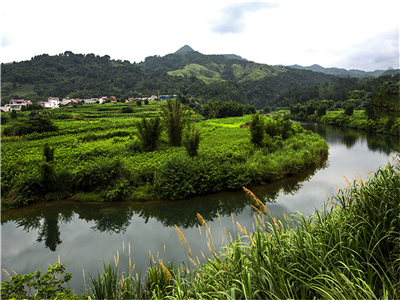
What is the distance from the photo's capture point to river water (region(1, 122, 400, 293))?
8.13 meters

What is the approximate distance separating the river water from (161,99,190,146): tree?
976 cm

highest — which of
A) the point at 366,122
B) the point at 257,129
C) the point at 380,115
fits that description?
the point at 380,115

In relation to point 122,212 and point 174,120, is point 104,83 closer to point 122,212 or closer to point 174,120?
point 174,120

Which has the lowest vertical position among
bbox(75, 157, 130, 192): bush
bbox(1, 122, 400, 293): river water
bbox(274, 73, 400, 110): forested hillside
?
bbox(1, 122, 400, 293): river water

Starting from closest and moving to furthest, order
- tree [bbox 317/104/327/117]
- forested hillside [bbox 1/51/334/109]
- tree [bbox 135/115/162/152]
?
tree [bbox 135/115/162/152], tree [bbox 317/104/327/117], forested hillside [bbox 1/51/334/109]

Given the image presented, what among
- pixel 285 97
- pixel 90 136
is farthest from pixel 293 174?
pixel 285 97

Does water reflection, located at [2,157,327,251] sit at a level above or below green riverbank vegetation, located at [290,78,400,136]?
below

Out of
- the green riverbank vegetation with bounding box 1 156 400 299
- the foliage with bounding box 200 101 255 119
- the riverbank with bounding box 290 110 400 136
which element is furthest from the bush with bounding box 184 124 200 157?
the foliage with bounding box 200 101 255 119

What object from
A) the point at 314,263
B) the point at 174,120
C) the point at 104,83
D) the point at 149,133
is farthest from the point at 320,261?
the point at 104,83

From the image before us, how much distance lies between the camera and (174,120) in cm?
2122

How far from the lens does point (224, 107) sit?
5672 cm

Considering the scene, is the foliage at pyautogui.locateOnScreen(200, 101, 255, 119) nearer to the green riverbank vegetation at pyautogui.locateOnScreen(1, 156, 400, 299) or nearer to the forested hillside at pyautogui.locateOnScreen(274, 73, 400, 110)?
the forested hillside at pyautogui.locateOnScreen(274, 73, 400, 110)

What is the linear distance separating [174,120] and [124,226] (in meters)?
12.5

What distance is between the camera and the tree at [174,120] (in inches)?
823
